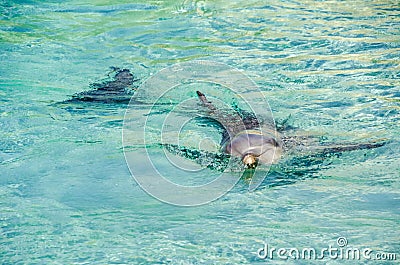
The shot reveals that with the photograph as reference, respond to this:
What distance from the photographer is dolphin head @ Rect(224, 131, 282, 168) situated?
4551mm

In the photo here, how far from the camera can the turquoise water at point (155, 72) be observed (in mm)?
3818

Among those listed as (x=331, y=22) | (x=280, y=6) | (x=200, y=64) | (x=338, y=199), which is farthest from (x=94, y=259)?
(x=280, y=6)

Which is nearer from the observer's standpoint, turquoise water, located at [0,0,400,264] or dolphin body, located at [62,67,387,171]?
turquoise water, located at [0,0,400,264]

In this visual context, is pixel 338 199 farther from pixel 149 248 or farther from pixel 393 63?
pixel 393 63

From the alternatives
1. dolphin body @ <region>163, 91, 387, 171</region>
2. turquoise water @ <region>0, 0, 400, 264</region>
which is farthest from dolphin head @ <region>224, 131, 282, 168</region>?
turquoise water @ <region>0, 0, 400, 264</region>

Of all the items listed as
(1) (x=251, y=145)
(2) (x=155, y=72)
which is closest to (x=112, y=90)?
(2) (x=155, y=72)

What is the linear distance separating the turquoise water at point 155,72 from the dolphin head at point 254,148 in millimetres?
199

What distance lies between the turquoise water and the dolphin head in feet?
0.65

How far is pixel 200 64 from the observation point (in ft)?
25.8

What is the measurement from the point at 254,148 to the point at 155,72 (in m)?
3.30

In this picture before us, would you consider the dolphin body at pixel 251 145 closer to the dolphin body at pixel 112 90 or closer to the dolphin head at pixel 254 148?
the dolphin head at pixel 254 148

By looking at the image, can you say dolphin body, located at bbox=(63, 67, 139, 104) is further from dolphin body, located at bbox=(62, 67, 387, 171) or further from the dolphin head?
the dolphin head

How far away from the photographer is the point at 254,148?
4582mm

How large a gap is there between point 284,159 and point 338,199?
66 cm
